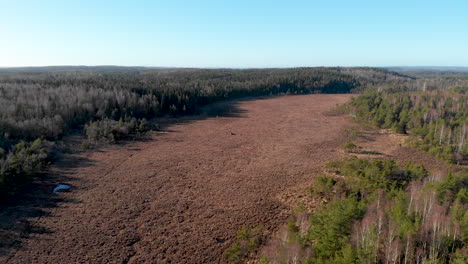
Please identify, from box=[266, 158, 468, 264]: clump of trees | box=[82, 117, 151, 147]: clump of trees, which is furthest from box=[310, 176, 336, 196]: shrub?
box=[82, 117, 151, 147]: clump of trees

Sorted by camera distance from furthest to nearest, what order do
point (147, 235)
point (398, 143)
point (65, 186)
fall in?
1. point (398, 143)
2. point (65, 186)
3. point (147, 235)

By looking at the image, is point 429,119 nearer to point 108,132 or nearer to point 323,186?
point 323,186

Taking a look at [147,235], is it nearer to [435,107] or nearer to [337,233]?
[337,233]

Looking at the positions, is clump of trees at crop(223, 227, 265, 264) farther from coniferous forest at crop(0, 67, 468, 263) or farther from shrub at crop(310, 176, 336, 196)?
shrub at crop(310, 176, 336, 196)

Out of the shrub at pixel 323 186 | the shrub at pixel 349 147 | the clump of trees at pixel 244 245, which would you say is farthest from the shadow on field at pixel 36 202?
the shrub at pixel 349 147

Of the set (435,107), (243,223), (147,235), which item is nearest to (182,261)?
(147,235)
